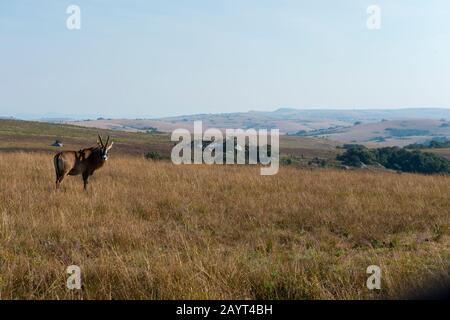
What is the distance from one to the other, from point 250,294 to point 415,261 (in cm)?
290

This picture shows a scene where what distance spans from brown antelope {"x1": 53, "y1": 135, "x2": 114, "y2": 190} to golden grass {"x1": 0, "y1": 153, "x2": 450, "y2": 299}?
49 centimetres

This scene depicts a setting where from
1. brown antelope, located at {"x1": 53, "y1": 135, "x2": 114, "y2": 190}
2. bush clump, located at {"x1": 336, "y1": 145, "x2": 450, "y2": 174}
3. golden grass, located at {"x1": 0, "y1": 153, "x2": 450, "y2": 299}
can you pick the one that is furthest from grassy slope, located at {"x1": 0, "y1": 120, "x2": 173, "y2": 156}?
golden grass, located at {"x1": 0, "y1": 153, "x2": 450, "y2": 299}

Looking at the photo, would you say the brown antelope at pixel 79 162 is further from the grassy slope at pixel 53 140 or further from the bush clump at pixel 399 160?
the bush clump at pixel 399 160

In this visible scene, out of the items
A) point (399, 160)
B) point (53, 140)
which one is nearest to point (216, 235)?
point (399, 160)

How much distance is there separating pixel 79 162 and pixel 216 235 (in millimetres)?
7397

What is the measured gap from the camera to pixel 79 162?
A: 1473 cm

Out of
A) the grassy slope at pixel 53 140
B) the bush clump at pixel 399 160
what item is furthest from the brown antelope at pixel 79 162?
the bush clump at pixel 399 160

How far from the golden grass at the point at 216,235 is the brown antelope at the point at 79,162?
490mm

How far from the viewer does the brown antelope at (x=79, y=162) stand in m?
13.8

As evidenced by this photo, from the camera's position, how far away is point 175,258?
21.3 feet

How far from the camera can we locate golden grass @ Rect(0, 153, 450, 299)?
5.56 m

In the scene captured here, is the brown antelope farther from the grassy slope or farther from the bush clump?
the bush clump

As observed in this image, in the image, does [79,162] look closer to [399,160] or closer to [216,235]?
[216,235]
